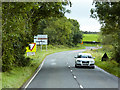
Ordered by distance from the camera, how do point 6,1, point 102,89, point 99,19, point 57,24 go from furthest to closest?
point 57,24, point 99,19, point 6,1, point 102,89

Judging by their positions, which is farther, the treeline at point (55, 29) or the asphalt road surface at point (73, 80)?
the treeline at point (55, 29)

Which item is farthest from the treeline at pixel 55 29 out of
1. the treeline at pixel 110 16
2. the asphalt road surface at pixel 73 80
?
the asphalt road surface at pixel 73 80

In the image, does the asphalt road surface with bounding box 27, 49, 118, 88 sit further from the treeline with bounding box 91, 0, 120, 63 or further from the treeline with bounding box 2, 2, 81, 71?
the treeline with bounding box 91, 0, 120, 63

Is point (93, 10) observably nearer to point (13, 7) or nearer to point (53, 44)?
point (13, 7)

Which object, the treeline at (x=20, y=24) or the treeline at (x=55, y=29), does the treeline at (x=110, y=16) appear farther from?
the treeline at (x=55, y=29)

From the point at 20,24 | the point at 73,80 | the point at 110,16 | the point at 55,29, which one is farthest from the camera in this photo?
the point at 55,29

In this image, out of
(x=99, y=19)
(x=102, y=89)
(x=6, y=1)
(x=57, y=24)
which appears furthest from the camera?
(x=57, y=24)

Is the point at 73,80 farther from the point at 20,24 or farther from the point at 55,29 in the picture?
the point at 55,29

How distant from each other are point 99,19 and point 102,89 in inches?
721

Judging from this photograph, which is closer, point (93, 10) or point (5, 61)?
point (5, 61)

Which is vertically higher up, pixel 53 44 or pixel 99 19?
pixel 99 19

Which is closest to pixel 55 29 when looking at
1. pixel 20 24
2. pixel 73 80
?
pixel 20 24

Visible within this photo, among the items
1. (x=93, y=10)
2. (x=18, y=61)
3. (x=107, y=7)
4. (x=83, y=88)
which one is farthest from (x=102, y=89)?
(x=93, y=10)

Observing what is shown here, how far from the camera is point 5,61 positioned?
18.7 metres
